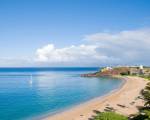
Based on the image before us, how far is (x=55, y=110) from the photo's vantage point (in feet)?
148

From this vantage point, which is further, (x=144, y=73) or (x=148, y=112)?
(x=144, y=73)

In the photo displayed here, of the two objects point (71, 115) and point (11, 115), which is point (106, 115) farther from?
point (11, 115)

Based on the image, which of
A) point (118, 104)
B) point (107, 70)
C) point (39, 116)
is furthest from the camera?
point (107, 70)

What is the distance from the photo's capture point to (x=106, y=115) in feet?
102

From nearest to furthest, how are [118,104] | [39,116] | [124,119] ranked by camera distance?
[124,119], [39,116], [118,104]

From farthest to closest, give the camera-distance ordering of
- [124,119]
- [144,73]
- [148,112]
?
[144,73]
[124,119]
[148,112]

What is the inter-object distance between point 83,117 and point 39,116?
6681mm

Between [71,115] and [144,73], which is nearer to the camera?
[71,115]

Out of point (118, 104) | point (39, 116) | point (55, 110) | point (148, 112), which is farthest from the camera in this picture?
point (118, 104)

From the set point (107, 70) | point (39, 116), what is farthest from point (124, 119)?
point (107, 70)

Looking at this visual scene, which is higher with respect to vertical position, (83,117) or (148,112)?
(148,112)

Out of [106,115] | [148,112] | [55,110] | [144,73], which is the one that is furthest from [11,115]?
[144,73]

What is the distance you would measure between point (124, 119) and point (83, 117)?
838 centimetres

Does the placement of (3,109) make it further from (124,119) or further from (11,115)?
(124,119)
